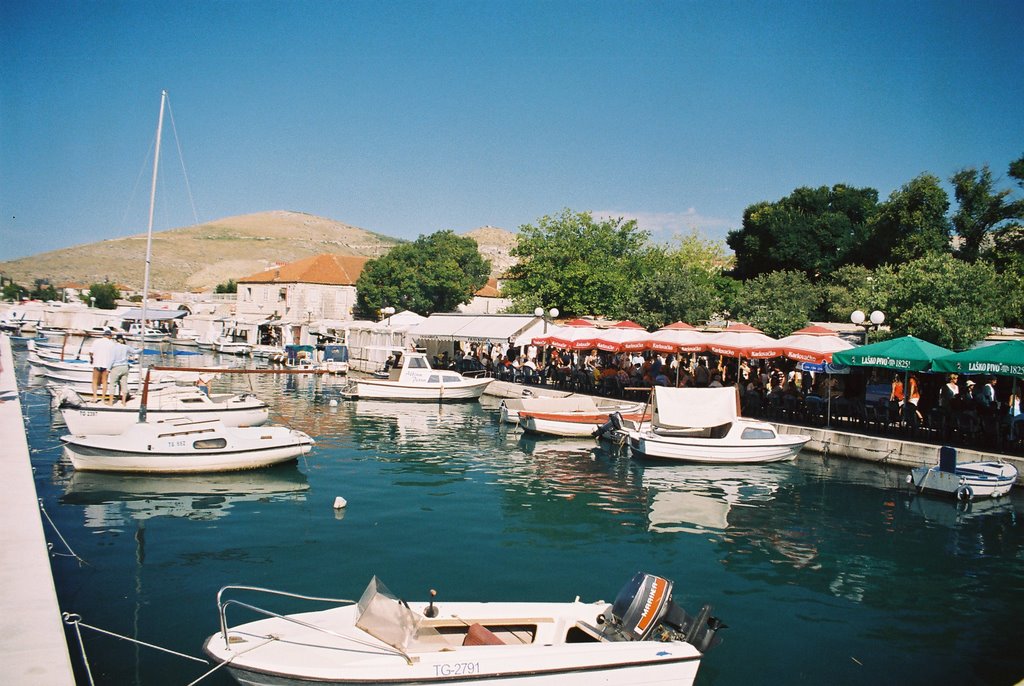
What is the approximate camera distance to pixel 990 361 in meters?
18.3

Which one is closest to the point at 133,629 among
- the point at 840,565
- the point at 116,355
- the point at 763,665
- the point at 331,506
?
the point at 331,506

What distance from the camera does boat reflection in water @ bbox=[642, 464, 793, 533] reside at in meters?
15.5

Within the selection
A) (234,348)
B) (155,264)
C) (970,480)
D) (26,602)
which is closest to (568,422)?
(970,480)

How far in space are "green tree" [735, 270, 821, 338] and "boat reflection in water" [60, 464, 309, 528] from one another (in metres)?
29.0

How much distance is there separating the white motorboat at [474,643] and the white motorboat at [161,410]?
1488 centimetres

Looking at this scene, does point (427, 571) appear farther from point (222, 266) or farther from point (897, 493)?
point (222, 266)

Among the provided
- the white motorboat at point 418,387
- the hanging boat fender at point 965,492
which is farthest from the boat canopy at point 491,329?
the hanging boat fender at point 965,492

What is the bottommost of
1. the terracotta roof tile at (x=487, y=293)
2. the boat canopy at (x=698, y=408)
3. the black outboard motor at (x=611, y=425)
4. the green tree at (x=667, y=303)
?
→ the black outboard motor at (x=611, y=425)

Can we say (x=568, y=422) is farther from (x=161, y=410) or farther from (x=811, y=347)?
(x=161, y=410)

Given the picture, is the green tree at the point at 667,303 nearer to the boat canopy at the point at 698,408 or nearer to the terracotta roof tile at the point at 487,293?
the boat canopy at the point at 698,408

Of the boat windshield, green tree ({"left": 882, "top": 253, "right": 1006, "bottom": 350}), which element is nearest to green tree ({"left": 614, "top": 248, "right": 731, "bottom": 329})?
green tree ({"left": 882, "top": 253, "right": 1006, "bottom": 350})

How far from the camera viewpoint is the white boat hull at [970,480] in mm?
17719

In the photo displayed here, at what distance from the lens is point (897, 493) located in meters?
18.6

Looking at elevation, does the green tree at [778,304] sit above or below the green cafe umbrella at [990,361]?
above
